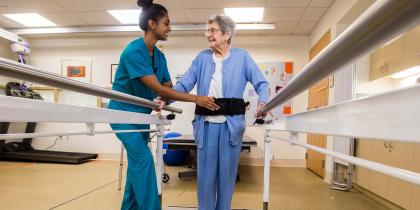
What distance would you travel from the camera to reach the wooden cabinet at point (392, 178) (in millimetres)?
2385

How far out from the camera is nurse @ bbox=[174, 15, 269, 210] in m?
1.54

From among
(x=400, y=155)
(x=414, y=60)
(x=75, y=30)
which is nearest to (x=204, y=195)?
(x=400, y=155)

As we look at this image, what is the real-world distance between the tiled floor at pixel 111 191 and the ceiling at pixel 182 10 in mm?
2420

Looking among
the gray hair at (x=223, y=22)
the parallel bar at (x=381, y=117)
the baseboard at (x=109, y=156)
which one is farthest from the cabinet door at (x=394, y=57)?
the baseboard at (x=109, y=156)

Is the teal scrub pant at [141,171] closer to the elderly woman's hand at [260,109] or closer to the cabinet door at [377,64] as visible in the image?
the elderly woman's hand at [260,109]

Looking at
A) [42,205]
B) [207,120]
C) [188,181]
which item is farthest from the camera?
[188,181]

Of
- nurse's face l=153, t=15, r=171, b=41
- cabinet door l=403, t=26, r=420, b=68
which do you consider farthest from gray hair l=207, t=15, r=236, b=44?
cabinet door l=403, t=26, r=420, b=68

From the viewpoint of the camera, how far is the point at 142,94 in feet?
5.34

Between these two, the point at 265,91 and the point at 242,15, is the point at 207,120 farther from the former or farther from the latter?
the point at 242,15

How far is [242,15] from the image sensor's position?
14.7 feet

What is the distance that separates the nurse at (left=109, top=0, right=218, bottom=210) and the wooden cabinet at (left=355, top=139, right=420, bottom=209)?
168 cm

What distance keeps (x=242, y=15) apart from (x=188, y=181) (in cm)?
264

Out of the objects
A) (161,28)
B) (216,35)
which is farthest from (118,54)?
(216,35)

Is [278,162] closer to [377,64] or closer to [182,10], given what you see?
[377,64]
